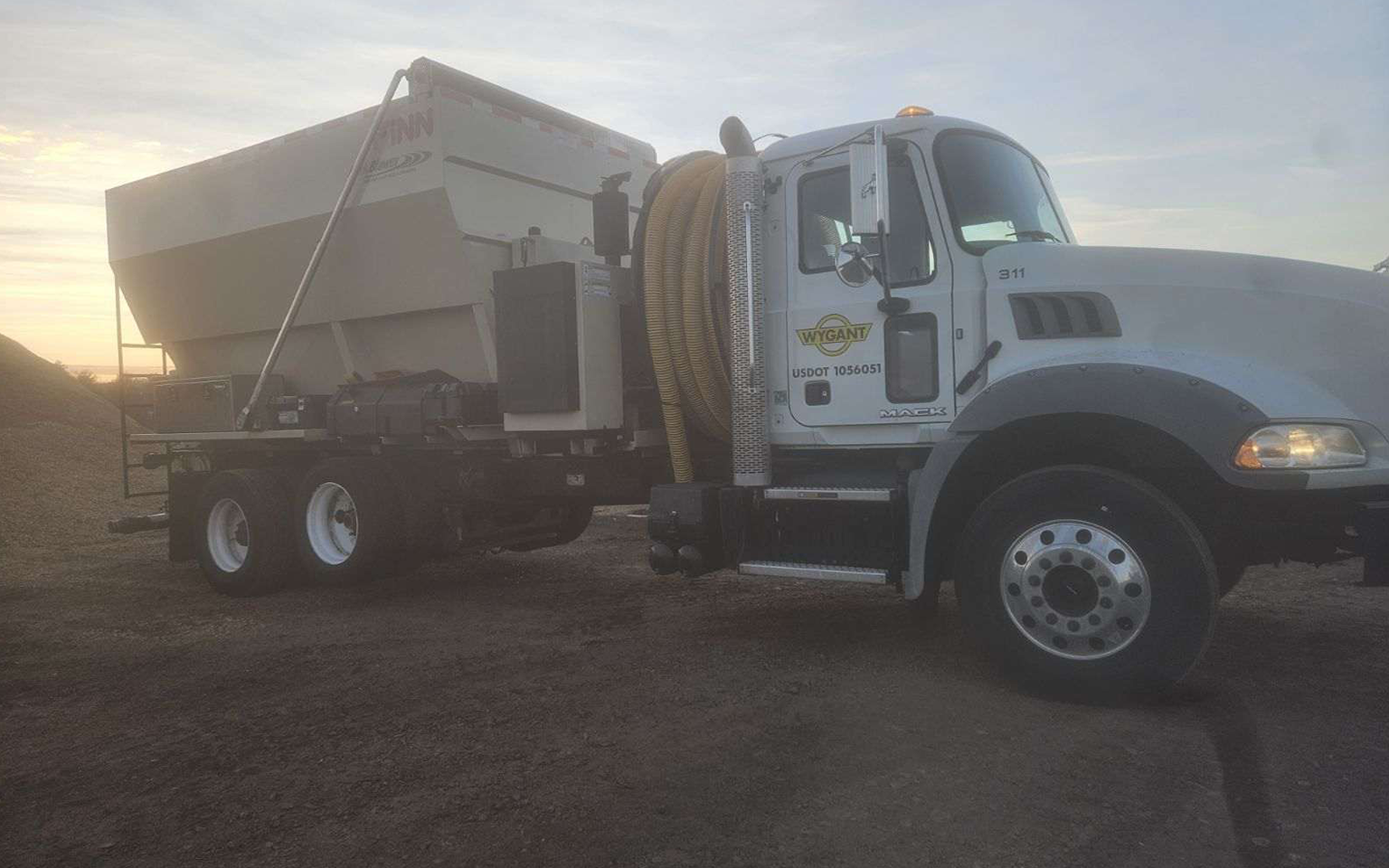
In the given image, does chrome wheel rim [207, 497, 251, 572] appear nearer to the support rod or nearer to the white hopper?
the support rod

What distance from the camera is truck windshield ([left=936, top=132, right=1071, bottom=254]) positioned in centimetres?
529

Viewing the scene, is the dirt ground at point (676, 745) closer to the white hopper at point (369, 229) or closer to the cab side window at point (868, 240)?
the cab side window at point (868, 240)

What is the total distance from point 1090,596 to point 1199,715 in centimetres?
67

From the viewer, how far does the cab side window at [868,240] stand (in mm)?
5332

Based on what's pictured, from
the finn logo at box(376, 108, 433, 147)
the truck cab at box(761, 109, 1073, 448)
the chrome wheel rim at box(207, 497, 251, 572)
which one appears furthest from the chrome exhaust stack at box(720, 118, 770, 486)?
the chrome wheel rim at box(207, 497, 251, 572)

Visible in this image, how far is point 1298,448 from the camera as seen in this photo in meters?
4.25

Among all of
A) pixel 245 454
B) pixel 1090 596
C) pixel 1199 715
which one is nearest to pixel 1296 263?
pixel 1090 596

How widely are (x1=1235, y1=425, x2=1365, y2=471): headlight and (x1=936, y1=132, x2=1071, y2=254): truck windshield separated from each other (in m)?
1.67

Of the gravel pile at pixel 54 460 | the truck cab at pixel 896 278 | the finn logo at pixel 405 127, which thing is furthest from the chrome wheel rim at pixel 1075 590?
the gravel pile at pixel 54 460

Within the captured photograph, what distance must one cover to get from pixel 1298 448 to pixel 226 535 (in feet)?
26.9

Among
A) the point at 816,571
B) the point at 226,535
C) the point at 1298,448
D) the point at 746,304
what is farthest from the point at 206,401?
the point at 1298,448

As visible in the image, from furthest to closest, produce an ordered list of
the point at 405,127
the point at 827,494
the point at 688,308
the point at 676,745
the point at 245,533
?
the point at 245,533
the point at 405,127
the point at 688,308
the point at 827,494
the point at 676,745

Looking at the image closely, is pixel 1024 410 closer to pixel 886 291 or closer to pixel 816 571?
pixel 886 291

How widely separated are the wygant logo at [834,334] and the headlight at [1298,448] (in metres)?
2.03
